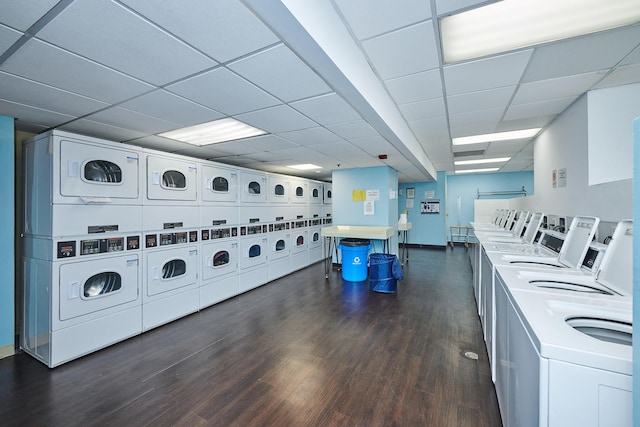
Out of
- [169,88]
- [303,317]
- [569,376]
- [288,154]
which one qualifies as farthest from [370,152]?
[569,376]

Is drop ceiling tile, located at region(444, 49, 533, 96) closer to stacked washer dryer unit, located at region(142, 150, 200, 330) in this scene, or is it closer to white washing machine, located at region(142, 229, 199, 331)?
stacked washer dryer unit, located at region(142, 150, 200, 330)

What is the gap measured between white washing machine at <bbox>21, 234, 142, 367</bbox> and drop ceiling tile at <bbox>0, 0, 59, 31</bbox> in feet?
5.73

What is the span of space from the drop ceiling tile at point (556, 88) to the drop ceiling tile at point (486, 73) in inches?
9.5

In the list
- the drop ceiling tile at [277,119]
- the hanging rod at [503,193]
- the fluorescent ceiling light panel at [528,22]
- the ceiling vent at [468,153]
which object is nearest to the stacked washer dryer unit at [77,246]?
the drop ceiling tile at [277,119]

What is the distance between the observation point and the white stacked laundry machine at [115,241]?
227 cm

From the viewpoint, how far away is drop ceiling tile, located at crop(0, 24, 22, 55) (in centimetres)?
125

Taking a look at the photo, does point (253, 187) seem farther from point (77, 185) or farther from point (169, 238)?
point (77, 185)

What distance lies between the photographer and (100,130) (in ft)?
9.05

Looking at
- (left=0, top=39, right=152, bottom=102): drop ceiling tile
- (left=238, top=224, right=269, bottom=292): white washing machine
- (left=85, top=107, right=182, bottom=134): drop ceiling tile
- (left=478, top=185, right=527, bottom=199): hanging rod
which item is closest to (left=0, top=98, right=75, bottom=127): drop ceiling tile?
(left=85, top=107, right=182, bottom=134): drop ceiling tile

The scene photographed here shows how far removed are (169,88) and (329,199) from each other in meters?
5.41

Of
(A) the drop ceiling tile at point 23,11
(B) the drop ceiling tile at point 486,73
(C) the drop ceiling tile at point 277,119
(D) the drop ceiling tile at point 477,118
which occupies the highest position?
(D) the drop ceiling tile at point 477,118

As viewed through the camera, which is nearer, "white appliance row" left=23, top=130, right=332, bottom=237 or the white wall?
the white wall

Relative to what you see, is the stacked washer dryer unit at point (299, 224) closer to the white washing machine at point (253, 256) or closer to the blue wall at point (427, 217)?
the white washing machine at point (253, 256)

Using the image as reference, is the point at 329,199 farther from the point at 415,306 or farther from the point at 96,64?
the point at 96,64
